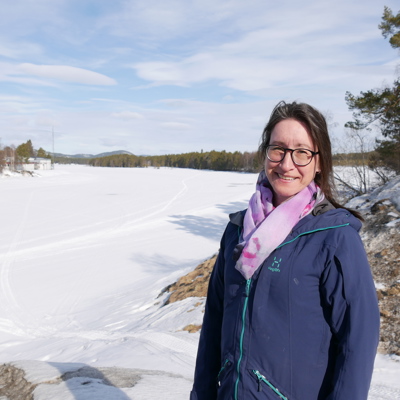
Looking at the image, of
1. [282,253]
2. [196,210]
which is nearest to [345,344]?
[282,253]

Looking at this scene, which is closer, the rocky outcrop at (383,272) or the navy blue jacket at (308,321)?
the navy blue jacket at (308,321)

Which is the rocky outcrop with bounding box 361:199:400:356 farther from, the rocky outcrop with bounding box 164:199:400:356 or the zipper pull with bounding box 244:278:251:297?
the zipper pull with bounding box 244:278:251:297

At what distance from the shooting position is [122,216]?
23938 mm

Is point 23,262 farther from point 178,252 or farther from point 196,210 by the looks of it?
point 196,210

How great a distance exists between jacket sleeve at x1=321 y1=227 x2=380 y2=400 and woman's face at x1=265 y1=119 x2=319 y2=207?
0.38 meters

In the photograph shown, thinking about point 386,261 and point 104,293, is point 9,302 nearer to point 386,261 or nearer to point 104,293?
point 104,293

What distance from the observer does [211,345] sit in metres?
1.99

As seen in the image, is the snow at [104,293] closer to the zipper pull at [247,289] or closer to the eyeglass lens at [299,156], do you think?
the zipper pull at [247,289]

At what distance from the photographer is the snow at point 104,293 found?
4121 mm

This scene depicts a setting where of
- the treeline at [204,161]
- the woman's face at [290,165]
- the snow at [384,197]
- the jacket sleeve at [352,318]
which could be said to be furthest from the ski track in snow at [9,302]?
the treeline at [204,161]

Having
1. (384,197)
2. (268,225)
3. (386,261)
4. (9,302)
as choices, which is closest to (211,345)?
(268,225)

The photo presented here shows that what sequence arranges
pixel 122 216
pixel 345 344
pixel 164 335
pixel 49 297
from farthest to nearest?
pixel 122 216 → pixel 49 297 → pixel 164 335 → pixel 345 344

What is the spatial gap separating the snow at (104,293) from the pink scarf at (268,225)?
2114mm

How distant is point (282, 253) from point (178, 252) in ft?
46.5
